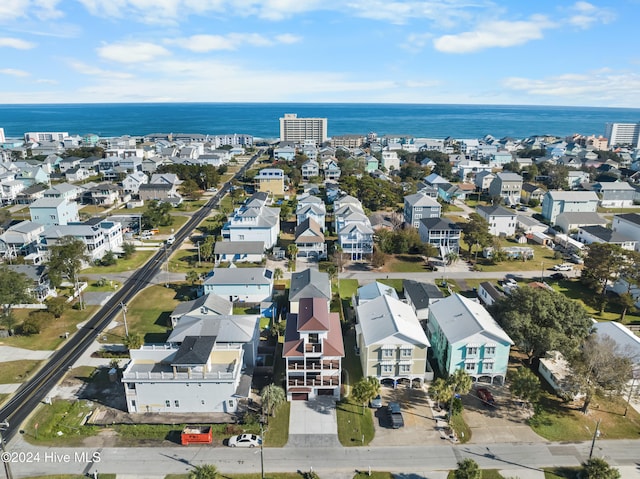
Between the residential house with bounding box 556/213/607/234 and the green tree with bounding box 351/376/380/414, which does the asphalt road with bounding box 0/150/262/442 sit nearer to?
the green tree with bounding box 351/376/380/414

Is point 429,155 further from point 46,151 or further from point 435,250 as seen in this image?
point 46,151

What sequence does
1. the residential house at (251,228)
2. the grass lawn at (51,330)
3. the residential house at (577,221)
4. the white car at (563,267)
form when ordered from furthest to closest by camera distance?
1. the residential house at (577,221)
2. the residential house at (251,228)
3. the white car at (563,267)
4. the grass lawn at (51,330)

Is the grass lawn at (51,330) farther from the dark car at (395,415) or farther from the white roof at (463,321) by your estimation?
the white roof at (463,321)

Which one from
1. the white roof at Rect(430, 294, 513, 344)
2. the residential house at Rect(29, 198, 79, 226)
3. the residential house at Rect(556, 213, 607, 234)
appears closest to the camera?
the white roof at Rect(430, 294, 513, 344)

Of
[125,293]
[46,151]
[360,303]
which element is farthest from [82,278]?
[46,151]

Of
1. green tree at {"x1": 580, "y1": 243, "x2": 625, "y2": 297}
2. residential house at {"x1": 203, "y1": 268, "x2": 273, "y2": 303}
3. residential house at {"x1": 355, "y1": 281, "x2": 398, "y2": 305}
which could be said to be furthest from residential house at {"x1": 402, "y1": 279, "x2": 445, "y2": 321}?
green tree at {"x1": 580, "y1": 243, "x2": 625, "y2": 297}

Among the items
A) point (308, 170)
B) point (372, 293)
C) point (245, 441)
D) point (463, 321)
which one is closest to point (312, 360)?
point (245, 441)

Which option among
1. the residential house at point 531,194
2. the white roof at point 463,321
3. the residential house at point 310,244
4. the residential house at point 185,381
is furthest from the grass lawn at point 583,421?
the residential house at point 531,194
